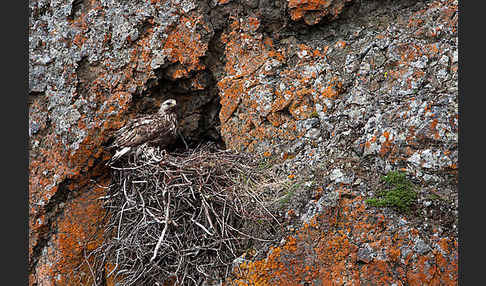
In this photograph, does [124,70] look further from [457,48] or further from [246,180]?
[457,48]

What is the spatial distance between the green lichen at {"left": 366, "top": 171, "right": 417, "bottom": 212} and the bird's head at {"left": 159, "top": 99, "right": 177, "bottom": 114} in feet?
7.34

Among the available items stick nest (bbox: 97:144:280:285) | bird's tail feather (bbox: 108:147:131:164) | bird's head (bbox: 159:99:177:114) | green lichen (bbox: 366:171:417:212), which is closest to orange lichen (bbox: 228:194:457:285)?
green lichen (bbox: 366:171:417:212)

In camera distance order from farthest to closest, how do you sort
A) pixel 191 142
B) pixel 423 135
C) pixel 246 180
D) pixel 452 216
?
pixel 191 142, pixel 246 180, pixel 423 135, pixel 452 216

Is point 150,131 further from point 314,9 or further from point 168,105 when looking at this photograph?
point 314,9

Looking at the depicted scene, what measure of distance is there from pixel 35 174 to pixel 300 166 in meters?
2.52

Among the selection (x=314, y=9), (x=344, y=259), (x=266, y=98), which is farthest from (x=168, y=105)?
(x=344, y=259)

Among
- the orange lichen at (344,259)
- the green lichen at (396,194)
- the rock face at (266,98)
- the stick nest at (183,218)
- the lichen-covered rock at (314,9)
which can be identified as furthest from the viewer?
the lichen-covered rock at (314,9)

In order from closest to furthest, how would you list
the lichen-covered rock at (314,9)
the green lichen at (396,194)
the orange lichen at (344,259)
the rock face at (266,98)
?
the orange lichen at (344,259) → the green lichen at (396,194) → the rock face at (266,98) → the lichen-covered rock at (314,9)

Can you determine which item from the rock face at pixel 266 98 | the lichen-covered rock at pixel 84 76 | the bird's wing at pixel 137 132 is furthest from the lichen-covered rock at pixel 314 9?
the bird's wing at pixel 137 132

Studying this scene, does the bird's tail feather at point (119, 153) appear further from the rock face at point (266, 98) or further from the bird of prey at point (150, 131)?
the rock face at point (266, 98)

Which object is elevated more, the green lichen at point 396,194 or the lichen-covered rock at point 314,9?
the lichen-covered rock at point 314,9

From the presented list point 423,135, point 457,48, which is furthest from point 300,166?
point 457,48

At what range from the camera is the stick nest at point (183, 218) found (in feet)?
13.4

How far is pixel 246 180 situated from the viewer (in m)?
4.47
